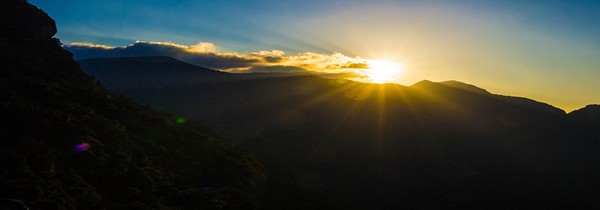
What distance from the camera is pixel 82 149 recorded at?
105ft

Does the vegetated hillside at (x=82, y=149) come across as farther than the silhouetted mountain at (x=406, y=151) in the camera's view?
No

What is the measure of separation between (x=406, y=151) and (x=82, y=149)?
121609 millimetres

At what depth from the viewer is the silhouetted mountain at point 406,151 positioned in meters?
95.2

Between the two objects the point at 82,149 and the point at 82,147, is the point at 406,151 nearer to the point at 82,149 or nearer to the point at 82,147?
the point at 82,147

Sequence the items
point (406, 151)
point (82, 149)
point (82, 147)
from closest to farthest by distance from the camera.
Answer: point (82, 149)
point (82, 147)
point (406, 151)

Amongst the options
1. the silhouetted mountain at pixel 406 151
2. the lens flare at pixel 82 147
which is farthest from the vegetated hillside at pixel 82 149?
the silhouetted mountain at pixel 406 151

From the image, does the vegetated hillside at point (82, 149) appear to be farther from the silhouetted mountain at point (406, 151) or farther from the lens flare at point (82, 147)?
the silhouetted mountain at point (406, 151)

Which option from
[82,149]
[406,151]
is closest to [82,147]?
[82,149]

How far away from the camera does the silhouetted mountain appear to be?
9525 centimetres

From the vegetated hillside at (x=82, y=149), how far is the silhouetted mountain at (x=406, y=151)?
12.5m

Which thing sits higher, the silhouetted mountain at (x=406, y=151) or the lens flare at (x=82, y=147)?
the lens flare at (x=82, y=147)

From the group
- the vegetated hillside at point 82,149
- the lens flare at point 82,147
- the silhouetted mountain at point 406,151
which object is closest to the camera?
the vegetated hillside at point 82,149

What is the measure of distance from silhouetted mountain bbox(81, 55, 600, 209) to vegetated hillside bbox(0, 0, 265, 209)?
1251 centimetres

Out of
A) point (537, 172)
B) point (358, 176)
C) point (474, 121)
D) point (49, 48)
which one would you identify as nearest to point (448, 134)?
point (474, 121)
